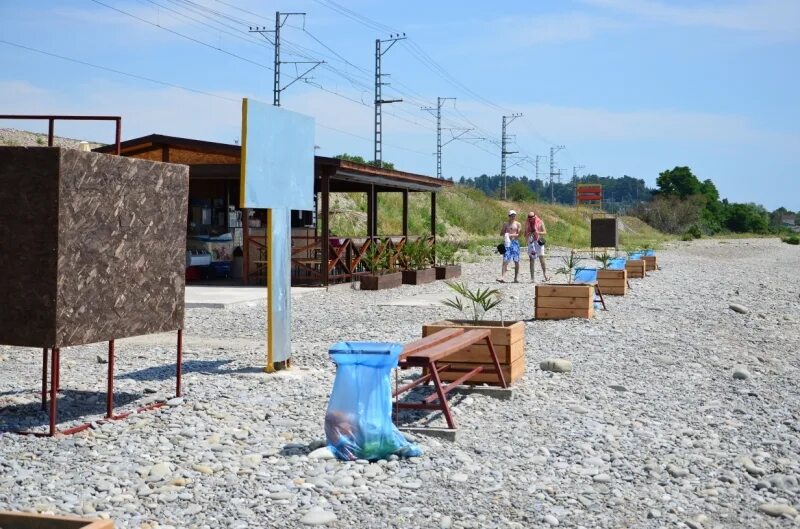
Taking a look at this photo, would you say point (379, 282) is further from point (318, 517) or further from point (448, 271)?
point (318, 517)

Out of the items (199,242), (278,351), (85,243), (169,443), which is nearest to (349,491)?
(169,443)

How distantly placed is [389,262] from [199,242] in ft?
13.9

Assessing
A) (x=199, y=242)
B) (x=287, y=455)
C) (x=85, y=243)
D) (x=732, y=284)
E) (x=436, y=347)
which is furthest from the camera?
(x=732, y=284)

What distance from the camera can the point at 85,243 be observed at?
673 centimetres

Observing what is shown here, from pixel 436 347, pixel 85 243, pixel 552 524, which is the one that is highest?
pixel 85 243

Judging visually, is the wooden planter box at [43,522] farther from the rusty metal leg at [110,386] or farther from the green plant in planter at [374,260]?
the green plant in planter at [374,260]

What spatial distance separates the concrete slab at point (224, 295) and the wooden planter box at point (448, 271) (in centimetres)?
587

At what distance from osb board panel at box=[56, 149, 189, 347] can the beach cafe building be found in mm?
10794

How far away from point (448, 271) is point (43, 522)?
2129 cm

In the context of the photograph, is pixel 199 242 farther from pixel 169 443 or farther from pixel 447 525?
pixel 447 525

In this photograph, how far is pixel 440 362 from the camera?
867 cm

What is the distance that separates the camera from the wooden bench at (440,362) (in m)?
6.60

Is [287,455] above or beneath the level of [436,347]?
beneath

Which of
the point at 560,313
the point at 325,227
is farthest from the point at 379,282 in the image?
the point at 560,313
